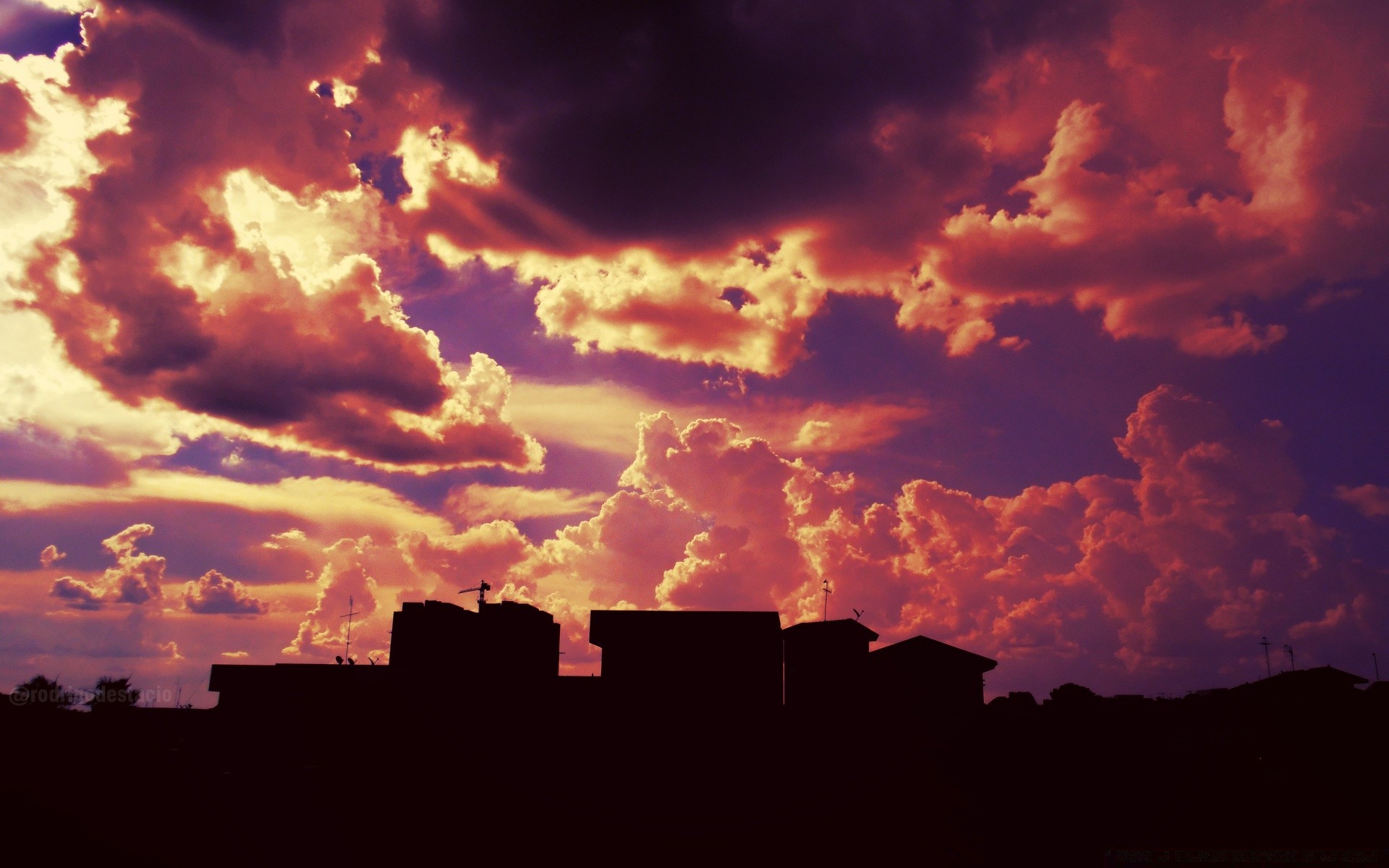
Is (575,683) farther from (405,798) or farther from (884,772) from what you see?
(884,772)

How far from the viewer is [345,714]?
123 feet

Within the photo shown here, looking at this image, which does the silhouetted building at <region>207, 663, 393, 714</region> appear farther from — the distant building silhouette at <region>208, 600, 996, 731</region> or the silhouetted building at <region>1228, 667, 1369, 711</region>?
the silhouetted building at <region>1228, 667, 1369, 711</region>

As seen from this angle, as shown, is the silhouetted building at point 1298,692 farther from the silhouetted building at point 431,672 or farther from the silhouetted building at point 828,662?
the silhouetted building at point 431,672

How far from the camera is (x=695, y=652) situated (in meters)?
45.6

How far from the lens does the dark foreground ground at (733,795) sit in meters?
23.0

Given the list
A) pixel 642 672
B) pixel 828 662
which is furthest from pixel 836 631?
pixel 642 672

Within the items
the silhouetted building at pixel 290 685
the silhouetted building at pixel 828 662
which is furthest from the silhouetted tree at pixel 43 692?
the silhouetted building at pixel 828 662

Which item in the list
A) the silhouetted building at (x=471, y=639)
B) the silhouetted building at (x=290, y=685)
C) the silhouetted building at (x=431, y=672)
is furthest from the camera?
the silhouetted building at (x=471, y=639)

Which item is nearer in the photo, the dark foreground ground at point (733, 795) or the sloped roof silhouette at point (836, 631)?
the dark foreground ground at point (733, 795)

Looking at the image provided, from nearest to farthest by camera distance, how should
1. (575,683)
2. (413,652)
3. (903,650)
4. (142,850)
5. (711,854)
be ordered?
(142,850) < (711,854) < (575,683) < (413,652) < (903,650)

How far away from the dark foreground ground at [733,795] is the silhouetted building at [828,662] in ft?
57.8

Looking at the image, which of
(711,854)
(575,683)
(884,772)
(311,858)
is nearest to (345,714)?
(575,683)

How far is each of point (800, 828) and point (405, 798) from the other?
1223 centimetres

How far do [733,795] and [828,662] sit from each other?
23813mm
